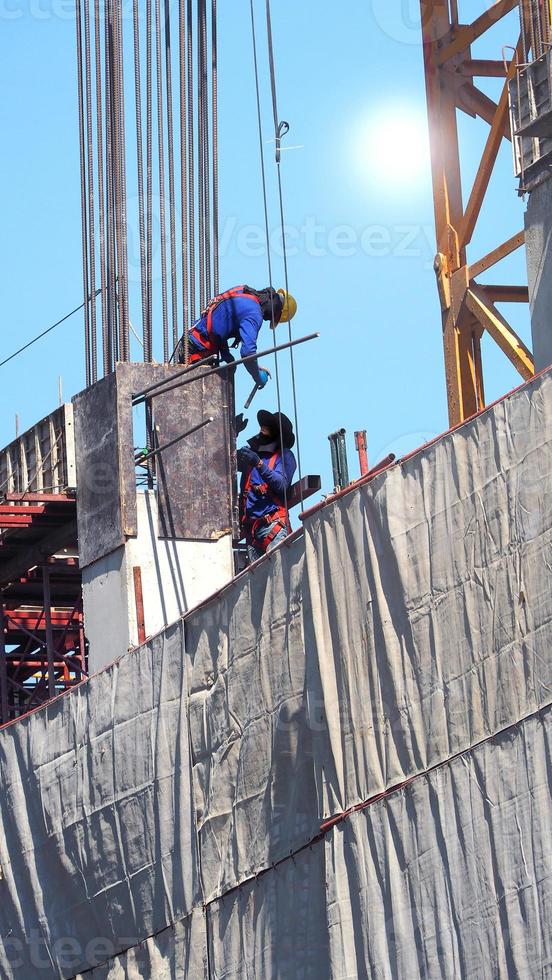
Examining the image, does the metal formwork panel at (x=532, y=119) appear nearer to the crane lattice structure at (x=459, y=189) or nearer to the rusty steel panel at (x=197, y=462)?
the crane lattice structure at (x=459, y=189)

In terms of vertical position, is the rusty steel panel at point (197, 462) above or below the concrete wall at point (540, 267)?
above

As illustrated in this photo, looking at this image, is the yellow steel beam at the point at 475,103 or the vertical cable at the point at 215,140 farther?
the vertical cable at the point at 215,140

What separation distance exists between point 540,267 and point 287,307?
761cm

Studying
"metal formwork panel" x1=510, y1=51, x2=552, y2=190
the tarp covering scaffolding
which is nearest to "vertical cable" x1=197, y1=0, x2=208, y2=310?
the tarp covering scaffolding

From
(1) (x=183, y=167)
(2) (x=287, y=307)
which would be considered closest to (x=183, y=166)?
(1) (x=183, y=167)

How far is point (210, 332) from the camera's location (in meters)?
23.3

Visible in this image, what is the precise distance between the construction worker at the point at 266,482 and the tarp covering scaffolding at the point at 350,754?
3.18 metres

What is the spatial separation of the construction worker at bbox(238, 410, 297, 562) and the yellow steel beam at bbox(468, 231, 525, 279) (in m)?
2.88

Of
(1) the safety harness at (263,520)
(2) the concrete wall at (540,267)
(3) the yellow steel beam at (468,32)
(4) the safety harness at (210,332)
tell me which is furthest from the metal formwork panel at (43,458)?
(2) the concrete wall at (540,267)

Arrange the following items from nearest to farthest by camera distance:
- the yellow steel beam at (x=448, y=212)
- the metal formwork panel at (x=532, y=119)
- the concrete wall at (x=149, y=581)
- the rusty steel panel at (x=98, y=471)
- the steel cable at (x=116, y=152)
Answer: the metal formwork panel at (x=532, y=119), the concrete wall at (x=149, y=581), the rusty steel panel at (x=98, y=471), the yellow steel beam at (x=448, y=212), the steel cable at (x=116, y=152)

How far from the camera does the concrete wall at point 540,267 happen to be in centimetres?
1708

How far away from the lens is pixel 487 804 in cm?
1445

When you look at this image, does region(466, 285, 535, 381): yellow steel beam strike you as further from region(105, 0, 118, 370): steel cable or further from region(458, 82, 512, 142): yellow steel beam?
region(105, 0, 118, 370): steel cable

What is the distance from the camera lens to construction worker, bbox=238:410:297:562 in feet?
74.9
